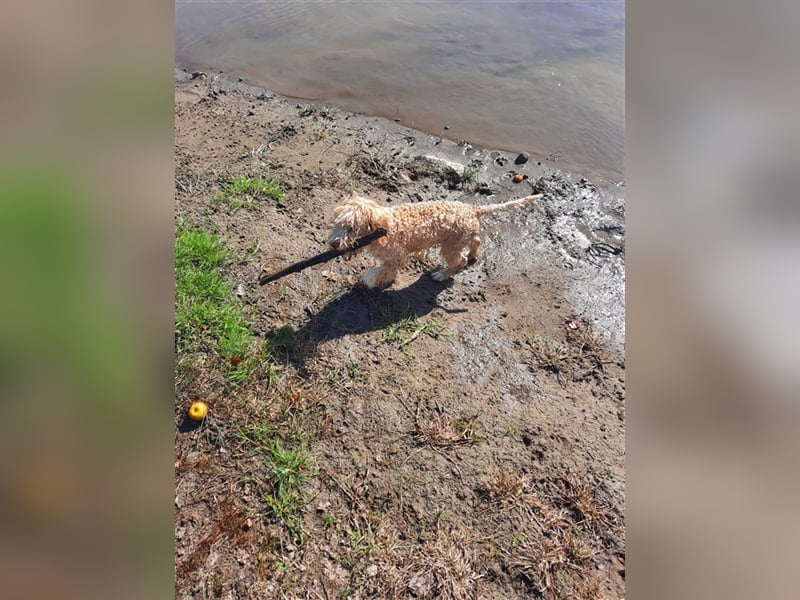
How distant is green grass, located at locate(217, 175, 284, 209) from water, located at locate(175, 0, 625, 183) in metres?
3.49

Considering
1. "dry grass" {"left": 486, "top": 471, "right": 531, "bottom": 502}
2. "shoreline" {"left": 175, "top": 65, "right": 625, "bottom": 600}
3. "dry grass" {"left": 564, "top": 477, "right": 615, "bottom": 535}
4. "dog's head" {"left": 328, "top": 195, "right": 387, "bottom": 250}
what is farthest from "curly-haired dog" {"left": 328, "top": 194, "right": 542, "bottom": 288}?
"dry grass" {"left": 564, "top": 477, "right": 615, "bottom": 535}

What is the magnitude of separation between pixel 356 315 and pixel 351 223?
106cm

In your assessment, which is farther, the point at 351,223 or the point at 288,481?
the point at 351,223

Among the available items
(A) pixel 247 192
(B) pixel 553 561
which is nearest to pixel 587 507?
(B) pixel 553 561

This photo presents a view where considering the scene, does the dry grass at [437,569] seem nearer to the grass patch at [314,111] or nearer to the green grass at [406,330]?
the green grass at [406,330]

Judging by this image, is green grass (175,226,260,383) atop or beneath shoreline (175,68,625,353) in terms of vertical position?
beneath

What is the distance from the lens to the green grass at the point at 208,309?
13.8 ft

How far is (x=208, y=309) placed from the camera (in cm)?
450

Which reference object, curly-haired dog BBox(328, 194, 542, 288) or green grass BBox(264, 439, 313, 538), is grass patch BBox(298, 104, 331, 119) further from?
green grass BBox(264, 439, 313, 538)

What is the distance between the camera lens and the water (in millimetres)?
8391

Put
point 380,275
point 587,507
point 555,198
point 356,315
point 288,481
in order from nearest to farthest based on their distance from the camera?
1. point 288,481
2. point 587,507
3. point 356,315
4. point 380,275
5. point 555,198
